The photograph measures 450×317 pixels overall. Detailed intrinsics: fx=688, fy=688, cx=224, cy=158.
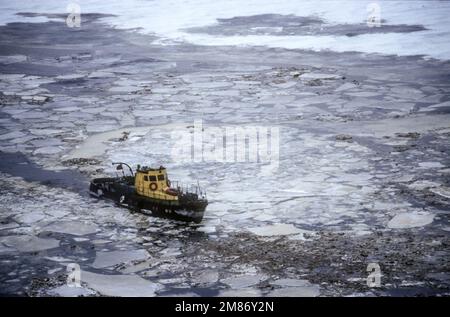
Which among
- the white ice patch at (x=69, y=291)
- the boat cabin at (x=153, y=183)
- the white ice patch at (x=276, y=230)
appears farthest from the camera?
the boat cabin at (x=153, y=183)

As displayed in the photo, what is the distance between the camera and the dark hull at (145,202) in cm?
763

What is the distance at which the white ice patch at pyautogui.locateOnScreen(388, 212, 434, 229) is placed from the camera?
7.55m

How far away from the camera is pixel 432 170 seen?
30.5 feet

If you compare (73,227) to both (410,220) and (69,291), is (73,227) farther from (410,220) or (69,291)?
(410,220)

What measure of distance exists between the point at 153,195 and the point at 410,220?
115 inches

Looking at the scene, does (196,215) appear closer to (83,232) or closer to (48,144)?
(83,232)

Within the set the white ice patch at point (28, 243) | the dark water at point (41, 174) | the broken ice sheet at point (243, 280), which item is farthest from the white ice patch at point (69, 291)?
the dark water at point (41, 174)

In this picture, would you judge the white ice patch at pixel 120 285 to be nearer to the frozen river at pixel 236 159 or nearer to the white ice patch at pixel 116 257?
the frozen river at pixel 236 159

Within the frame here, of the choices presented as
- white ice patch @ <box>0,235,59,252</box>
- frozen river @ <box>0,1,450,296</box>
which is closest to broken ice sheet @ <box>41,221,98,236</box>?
frozen river @ <box>0,1,450,296</box>

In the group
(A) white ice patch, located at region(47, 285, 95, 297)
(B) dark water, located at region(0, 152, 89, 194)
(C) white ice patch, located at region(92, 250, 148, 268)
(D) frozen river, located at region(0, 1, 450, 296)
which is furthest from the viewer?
(B) dark water, located at region(0, 152, 89, 194)

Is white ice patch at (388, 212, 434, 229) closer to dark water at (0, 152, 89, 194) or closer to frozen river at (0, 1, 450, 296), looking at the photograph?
frozen river at (0, 1, 450, 296)

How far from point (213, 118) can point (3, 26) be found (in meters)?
13.0

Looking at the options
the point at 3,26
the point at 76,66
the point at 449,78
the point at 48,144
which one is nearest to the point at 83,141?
the point at 48,144

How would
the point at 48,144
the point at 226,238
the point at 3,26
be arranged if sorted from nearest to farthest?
1. the point at 226,238
2. the point at 48,144
3. the point at 3,26
